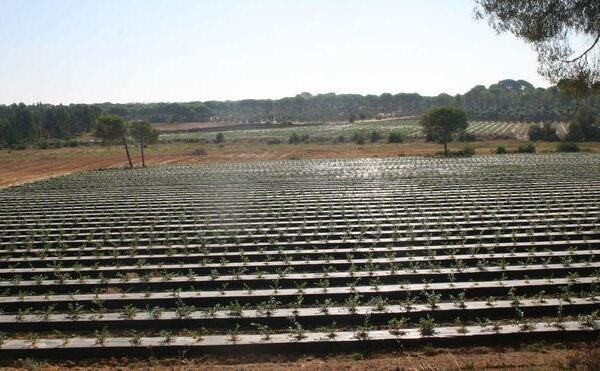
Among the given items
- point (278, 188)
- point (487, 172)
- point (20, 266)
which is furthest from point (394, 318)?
point (487, 172)

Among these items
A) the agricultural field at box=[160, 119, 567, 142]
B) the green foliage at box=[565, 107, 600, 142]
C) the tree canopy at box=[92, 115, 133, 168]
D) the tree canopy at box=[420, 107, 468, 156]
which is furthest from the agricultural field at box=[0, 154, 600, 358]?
the agricultural field at box=[160, 119, 567, 142]

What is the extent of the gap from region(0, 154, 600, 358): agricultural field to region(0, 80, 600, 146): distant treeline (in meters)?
68.3

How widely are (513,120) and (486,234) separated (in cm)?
10548

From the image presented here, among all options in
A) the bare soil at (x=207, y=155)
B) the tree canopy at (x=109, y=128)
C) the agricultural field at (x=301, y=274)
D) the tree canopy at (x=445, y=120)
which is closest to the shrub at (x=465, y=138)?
the bare soil at (x=207, y=155)

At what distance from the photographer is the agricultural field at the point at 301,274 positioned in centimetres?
586

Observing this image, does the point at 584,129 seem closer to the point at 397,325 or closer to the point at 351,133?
the point at 351,133

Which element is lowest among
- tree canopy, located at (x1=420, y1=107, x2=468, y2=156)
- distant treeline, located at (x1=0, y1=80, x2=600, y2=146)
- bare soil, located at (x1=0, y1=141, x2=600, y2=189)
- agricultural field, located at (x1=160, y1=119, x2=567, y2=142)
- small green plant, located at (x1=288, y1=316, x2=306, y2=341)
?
bare soil, located at (x1=0, y1=141, x2=600, y2=189)

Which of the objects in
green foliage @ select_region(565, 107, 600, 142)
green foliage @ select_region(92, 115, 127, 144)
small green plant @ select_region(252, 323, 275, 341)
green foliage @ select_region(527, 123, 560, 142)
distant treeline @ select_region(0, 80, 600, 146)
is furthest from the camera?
distant treeline @ select_region(0, 80, 600, 146)

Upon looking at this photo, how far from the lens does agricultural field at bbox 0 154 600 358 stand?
5.86 meters

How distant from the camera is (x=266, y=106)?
17000 centimetres

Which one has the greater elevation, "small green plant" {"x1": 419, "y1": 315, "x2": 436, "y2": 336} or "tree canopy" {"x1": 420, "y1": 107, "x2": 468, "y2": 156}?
"tree canopy" {"x1": 420, "y1": 107, "x2": 468, "y2": 156}

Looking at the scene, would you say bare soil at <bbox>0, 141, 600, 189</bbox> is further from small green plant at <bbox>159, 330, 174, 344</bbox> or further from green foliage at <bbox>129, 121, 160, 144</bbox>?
small green plant at <bbox>159, 330, 174, 344</bbox>

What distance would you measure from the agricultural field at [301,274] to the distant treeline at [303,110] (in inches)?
2690

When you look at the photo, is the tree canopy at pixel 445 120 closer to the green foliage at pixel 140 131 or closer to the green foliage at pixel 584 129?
the green foliage at pixel 584 129
